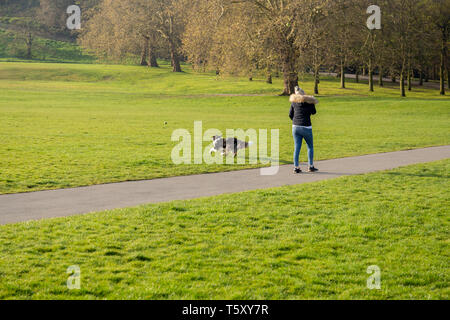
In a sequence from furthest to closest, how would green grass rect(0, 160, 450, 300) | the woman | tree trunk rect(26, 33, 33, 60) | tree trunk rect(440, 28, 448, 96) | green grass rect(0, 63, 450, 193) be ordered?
tree trunk rect(26, 33, 33, 60) < tree trunk rect(440, 28, 448, 96) < green grass rect(0, 63, 450, 193) < the woman < green grass rect(0, 160, 450, 300)

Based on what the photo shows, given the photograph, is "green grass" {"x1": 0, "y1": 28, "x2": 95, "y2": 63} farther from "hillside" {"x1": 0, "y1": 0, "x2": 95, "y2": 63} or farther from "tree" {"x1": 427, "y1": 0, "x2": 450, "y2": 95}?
"tree" {"x1": 427, "y1": 0, "x2": 450, "y2": 95}

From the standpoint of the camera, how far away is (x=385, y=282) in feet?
17.7

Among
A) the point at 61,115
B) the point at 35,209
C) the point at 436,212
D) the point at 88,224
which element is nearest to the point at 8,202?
the point at 35,209

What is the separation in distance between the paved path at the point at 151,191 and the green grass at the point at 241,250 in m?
0.74

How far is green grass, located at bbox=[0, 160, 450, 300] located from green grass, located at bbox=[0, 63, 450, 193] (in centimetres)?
365

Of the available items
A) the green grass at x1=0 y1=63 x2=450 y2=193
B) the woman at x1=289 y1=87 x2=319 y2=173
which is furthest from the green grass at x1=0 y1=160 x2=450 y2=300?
A: the green grass at x1=0 y1=63 x2=450 y2=193

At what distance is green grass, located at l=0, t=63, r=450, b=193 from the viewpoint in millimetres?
12711

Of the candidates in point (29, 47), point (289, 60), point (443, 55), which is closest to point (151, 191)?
point (289, 60)

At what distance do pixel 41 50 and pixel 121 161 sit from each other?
79313 mm

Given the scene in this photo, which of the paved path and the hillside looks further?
the hillside

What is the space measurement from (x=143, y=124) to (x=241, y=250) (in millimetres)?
19084

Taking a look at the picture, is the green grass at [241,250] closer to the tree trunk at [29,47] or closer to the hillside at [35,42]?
the hillside at [35,42]

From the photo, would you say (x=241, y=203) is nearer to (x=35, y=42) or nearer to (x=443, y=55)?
(x=443, y=55)

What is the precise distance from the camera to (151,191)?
10.1m
